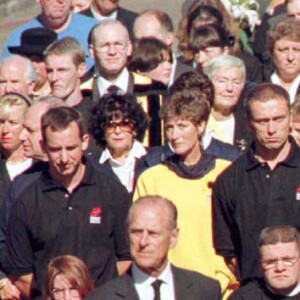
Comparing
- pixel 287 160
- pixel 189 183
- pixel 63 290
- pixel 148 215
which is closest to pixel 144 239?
pixel 148 215

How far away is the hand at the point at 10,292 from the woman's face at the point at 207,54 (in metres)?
3.38

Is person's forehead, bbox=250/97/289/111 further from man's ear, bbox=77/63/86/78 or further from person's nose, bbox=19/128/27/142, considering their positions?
man's ear, bbox=77/63/86/78

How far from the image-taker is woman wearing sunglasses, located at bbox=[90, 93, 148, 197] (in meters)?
14.6

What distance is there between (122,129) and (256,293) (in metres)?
2.46

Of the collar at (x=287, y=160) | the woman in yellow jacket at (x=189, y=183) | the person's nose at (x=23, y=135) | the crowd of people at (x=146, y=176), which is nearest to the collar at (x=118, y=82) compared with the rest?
the crowd of people at (x=146, y=176)

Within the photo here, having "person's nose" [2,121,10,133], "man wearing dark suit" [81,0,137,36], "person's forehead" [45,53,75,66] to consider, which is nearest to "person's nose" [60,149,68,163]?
"person's nose" [2,121,10,133]

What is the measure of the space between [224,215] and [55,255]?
47.5 inches

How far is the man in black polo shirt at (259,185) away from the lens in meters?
13.2

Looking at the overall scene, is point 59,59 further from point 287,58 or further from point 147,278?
point 147,278

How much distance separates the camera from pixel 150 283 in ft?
40.4

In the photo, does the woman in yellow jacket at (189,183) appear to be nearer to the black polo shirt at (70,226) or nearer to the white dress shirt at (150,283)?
the black polo shirt at (70,226)

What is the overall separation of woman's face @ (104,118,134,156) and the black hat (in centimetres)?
247

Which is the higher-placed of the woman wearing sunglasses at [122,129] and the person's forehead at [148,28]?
the person's forehead at [148,28]

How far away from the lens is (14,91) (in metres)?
16.0
